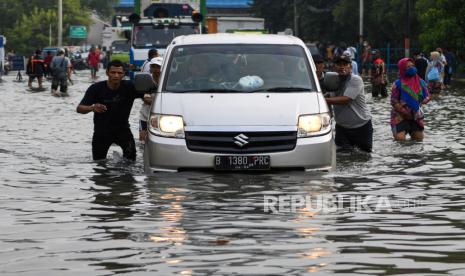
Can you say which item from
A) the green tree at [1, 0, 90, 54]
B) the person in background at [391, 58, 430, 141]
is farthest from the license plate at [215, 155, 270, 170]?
the green tree at [1, 0, 90, 54]

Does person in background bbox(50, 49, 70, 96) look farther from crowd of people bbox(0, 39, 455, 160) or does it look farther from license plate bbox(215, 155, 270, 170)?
license plate bbox(215, 155, 270, 170)

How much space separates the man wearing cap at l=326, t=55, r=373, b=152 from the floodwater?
321mm

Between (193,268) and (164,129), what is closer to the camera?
(193,268)

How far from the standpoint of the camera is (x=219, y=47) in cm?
1497

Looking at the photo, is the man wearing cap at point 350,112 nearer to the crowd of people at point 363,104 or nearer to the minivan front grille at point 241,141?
the crowd of people at point 363,104

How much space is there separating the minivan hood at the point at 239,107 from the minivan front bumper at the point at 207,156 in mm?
270

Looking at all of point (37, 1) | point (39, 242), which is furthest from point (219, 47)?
point (37, 1)

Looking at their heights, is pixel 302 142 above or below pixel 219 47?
below

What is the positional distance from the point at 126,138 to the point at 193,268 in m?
7.76

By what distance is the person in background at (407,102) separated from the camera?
779 inches

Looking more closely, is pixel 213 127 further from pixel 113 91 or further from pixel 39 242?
pixel 39 242

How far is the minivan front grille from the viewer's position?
1331 cm

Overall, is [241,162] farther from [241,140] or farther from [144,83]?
[144,83]

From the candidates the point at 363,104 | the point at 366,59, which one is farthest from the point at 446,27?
the point at 363,104
